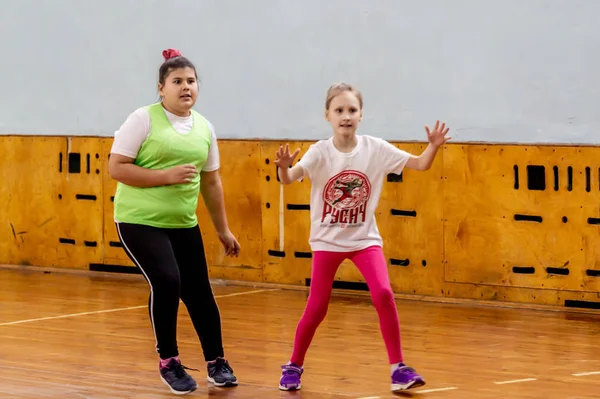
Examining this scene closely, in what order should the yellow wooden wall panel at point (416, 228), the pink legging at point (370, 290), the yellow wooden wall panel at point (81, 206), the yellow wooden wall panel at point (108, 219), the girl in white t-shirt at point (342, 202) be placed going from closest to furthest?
1. the pink legging at point (370, 290)
2. the girl in white t-shirt at point (342, 202)
3. the yellow wooden wall panel at point (416, 228)
4. the yellow wooden wall panel at point (108, 219)
5. the yellow wooden wall panel at point (81, 206)

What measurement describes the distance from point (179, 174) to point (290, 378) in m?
1.08

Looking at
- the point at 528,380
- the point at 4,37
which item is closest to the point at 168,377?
the point at 528,380

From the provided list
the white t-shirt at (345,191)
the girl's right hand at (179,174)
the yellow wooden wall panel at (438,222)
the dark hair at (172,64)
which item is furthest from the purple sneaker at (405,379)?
the yellow wooden wall panel at (438,222)

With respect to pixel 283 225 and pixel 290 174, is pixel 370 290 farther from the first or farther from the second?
pixel 283 225

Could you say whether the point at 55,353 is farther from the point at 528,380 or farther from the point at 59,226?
the point at 59,226

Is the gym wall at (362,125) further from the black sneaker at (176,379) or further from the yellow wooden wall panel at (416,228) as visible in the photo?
the black sneaker at (176,379)

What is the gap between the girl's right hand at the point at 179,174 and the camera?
5.36 meters

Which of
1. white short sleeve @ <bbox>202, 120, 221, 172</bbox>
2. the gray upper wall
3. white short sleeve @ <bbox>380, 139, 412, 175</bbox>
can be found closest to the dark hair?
white short sleeve @ <bbox>202, 120, 221, 172</bbox>

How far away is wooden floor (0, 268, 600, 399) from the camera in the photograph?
5559 millimetres

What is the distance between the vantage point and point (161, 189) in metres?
5.43

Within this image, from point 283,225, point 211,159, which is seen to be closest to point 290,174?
point 211,159

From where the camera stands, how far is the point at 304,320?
219 inches

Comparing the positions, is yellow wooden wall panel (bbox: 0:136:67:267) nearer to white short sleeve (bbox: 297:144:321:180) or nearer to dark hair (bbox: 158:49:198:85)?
dark hair (bbox: 158:49:198:85)

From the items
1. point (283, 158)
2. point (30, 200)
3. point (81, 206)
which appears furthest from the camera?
point (30, 200)
